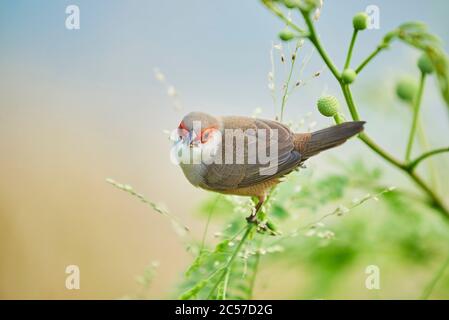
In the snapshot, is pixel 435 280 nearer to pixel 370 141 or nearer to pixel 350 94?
pixel 370 141

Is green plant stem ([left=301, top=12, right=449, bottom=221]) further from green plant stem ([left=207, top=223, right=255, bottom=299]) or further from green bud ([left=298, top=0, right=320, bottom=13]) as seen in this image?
green plant stem ([left=207, top=223, right=255, bottom=299])

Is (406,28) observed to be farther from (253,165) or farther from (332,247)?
(332,247)

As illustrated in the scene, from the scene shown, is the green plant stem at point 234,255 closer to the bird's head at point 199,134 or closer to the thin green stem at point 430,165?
the bird's head at point 199,134

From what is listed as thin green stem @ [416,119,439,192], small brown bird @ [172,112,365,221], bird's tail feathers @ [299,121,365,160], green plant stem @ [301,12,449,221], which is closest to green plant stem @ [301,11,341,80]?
green plant stem @ [301,12,449,221]

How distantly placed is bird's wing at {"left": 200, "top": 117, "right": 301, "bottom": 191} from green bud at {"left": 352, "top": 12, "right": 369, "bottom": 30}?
0.32 m

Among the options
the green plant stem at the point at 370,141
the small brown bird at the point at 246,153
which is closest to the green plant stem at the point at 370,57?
the green plant stem at the point at 370,141

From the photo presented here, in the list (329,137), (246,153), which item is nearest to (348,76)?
(329,137)

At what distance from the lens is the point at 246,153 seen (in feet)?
4.02

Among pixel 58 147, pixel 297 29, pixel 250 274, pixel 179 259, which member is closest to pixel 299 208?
pixel 250 274

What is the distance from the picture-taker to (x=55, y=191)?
319 cm

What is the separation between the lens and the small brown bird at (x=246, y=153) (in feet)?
3.79

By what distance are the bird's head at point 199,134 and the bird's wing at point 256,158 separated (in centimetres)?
3

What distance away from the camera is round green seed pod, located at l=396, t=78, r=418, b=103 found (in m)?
1.31
